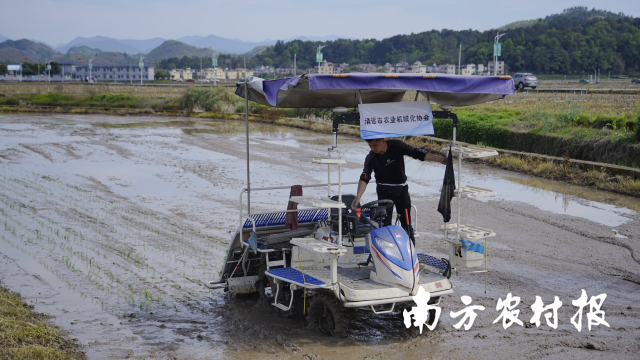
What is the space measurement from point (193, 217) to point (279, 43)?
186220 millimetres

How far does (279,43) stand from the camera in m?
193

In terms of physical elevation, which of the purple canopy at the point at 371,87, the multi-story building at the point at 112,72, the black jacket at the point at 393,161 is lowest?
the black jacket at the point at 393,161

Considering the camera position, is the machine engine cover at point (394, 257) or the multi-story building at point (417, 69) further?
the multi-story building at point (417, 69)

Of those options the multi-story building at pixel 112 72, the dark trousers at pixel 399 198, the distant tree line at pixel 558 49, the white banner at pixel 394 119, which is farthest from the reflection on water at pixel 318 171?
the multi-story building at pixel 112 72

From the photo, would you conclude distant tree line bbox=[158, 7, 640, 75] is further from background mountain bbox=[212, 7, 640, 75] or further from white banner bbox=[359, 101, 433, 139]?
white banner bbox=[359, 101, 433, 139]

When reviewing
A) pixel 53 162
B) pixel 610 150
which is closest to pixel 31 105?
pixel 53 162

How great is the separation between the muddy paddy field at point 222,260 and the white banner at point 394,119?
2.24 metres

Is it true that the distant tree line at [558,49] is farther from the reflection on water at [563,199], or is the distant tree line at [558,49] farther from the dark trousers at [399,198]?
the dark trousers at [399,198]

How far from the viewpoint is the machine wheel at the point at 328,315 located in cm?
625

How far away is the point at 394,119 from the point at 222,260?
4.39 meters

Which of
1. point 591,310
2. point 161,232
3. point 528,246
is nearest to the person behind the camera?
point 591,310

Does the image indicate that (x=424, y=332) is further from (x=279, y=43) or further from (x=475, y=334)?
(x=279, y=43)

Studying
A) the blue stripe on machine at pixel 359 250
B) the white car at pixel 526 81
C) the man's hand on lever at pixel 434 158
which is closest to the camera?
the man's hand on lever at pixel 434 158

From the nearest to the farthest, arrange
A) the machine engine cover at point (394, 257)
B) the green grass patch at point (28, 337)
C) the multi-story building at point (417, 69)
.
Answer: the green grass patch at point (28, 337), the machine engine cover at point (394, 257), the multi-story building at point (417, 69)
